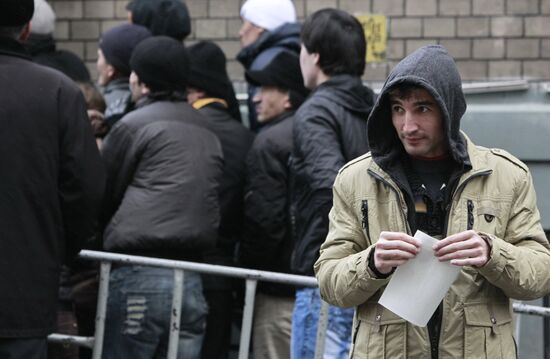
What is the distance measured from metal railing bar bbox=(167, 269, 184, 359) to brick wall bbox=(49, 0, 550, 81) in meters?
4.56

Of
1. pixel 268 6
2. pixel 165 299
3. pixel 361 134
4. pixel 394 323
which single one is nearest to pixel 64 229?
pixel 165 299

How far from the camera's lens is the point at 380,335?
10.6ft

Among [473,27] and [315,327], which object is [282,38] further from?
[473,27]

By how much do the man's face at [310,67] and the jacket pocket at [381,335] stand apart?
1774 mm

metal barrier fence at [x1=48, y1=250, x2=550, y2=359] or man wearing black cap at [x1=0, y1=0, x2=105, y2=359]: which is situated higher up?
man wearing black cap at [x1=0, y1=0, x2=105, y2=359]

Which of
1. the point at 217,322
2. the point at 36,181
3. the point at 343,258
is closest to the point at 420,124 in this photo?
the point at 343,258

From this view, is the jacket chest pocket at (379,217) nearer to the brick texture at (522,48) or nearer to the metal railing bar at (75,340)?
the metal railing bar at (75,340)

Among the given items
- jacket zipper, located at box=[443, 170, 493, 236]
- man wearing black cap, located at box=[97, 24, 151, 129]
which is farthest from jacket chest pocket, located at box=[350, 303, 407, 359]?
man wearing black cap, located at box=[97, 24, 151, 129]

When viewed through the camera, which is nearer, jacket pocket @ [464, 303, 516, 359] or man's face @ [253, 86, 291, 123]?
jacket pocket @ [464, 303, 516, 359]

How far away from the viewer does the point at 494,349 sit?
3203 millimetres

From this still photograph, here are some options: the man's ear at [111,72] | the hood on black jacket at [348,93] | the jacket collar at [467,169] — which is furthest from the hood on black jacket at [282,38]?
the jacket collar at [467,169]

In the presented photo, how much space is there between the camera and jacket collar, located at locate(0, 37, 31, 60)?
13.7 feet

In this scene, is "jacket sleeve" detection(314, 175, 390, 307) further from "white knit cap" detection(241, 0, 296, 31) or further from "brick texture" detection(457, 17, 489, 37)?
"brick texture" detection(457, 17, 489, 37)

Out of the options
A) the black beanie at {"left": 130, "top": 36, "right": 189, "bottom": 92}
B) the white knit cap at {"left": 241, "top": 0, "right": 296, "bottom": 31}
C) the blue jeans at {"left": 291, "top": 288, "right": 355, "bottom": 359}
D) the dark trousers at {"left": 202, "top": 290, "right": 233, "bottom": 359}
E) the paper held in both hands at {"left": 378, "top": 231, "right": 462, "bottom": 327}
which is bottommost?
the dark trousers at {"left": 202, "top": 290, "right": 233, "bottom": 359}
